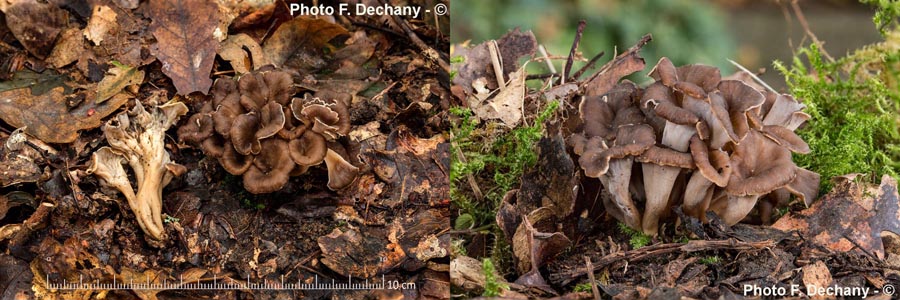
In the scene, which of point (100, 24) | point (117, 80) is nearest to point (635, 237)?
point (117, 80)

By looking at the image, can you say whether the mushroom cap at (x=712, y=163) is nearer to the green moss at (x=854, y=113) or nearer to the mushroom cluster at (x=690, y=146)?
the mushroom cluster at (x=690, y=146)

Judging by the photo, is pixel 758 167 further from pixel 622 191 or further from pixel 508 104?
pixel 508 104

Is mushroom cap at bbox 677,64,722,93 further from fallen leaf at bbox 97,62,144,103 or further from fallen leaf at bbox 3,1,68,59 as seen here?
fallen leaf at bbox 3,1,68,59

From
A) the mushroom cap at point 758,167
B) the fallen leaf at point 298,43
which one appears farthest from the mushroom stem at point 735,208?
the fallen leaf at point 298,43

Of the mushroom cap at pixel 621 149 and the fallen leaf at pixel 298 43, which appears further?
the fallen leaf at pixel 298 43

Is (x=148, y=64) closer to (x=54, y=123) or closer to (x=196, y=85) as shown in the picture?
(x=196, y=85)

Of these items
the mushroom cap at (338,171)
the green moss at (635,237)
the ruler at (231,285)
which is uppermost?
the mushroom cap at (338,171)
